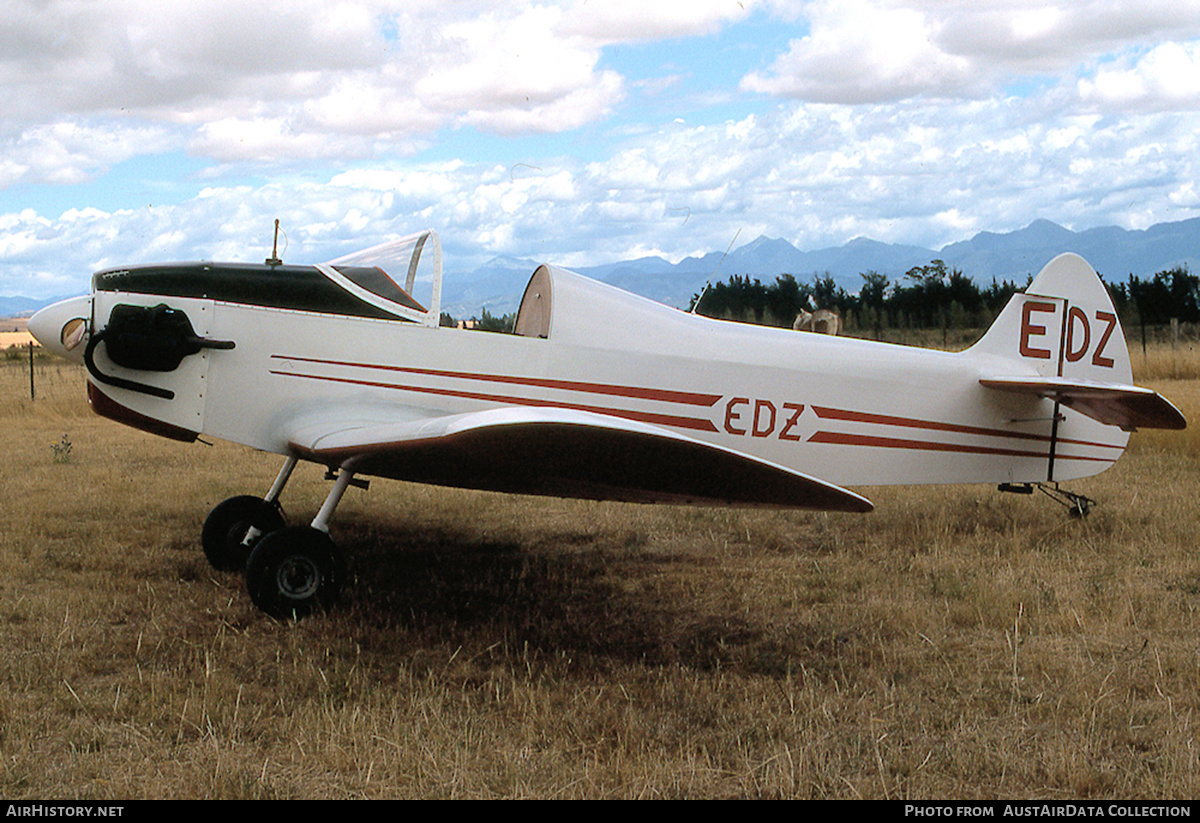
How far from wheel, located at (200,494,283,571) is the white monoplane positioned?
0.01m

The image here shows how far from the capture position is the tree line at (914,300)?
89.0 ft

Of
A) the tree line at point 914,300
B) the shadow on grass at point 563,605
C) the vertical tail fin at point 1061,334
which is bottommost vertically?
the shadow on grass at point 563,605

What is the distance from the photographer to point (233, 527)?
5984 millimetres

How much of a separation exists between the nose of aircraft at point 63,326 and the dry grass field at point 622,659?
1.37 metres

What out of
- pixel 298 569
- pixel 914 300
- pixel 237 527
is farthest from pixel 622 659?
pixel 914 300

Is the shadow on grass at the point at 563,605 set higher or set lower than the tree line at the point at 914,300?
lower

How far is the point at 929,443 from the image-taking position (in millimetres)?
6312

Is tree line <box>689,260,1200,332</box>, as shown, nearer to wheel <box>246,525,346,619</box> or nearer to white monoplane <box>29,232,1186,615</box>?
white monoplane <box>29,232,1186,615</box>

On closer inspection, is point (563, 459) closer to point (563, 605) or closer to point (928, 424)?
point (563, 605)

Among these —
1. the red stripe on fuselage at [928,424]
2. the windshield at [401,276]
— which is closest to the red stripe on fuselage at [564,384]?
the windshield at [401,276]

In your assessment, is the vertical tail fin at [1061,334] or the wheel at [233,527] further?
the vertical tail fin at [1061,334]

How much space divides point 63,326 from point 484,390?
248cm

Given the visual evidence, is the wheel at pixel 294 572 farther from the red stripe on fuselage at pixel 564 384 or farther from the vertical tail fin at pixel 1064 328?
the vertical tail fin at pixel 1064 328

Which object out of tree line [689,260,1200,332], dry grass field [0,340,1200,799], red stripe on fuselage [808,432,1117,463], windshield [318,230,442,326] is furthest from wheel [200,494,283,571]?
tree line [689,260,1200,332]
